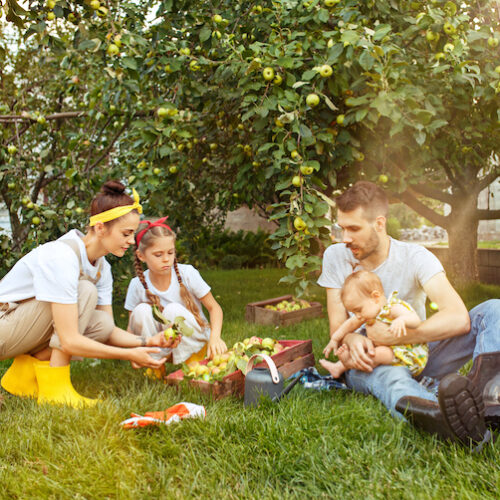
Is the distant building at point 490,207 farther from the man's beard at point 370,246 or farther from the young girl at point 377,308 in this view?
the young girl at point 377,308

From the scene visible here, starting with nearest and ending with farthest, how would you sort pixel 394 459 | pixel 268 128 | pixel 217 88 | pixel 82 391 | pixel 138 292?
pixel 394 459, pixel 82 391, pixel 138 292, pixel 268 128, pixel 217 88

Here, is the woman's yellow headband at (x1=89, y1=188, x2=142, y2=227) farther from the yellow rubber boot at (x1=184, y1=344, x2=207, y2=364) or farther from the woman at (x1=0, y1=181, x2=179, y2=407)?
the yellow rubber boot at (x1=184, y1=344, x2=207, y2=364)

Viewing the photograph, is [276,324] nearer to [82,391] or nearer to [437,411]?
[82,391]

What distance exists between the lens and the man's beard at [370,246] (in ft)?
7.85

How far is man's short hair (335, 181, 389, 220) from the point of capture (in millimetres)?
2350

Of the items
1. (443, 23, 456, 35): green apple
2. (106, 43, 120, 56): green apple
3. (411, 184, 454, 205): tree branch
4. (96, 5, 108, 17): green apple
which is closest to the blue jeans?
(443, 23, 456, 35): green apple

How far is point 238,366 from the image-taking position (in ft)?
8.12

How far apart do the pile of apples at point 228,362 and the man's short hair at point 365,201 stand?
34.0 inches

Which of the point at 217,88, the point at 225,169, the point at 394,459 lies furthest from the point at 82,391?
the point at 225,169

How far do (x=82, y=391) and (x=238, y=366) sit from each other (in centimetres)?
98

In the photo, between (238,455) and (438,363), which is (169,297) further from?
(438,363)

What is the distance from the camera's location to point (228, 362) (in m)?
2.58

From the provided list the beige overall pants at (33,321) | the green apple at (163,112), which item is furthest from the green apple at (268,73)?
the beige overall pants at (33,321)

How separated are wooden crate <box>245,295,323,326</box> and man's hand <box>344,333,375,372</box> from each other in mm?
2017
